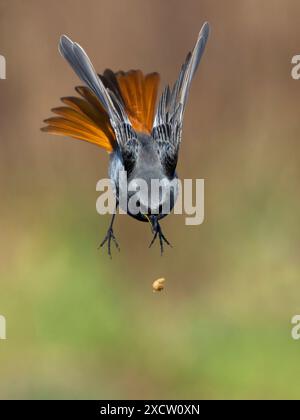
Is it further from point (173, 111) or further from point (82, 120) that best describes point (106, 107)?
point (173, 111)

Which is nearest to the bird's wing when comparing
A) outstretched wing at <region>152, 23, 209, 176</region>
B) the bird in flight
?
the bird in flight

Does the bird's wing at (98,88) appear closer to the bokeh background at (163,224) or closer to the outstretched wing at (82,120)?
the outstretched wing at (82,120)

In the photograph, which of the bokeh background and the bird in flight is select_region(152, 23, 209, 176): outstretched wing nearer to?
the bird in flight

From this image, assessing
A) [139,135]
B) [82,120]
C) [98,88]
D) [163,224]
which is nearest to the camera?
[98,88]

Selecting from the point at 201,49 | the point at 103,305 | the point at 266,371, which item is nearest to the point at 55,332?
the point at 103,305

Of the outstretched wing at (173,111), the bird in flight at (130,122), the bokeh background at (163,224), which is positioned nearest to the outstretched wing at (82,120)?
the bird in flight at (130,122)

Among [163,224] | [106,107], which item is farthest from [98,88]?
[163,224]

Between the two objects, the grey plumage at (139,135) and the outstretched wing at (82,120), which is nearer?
the grey plumage at (139,135)
